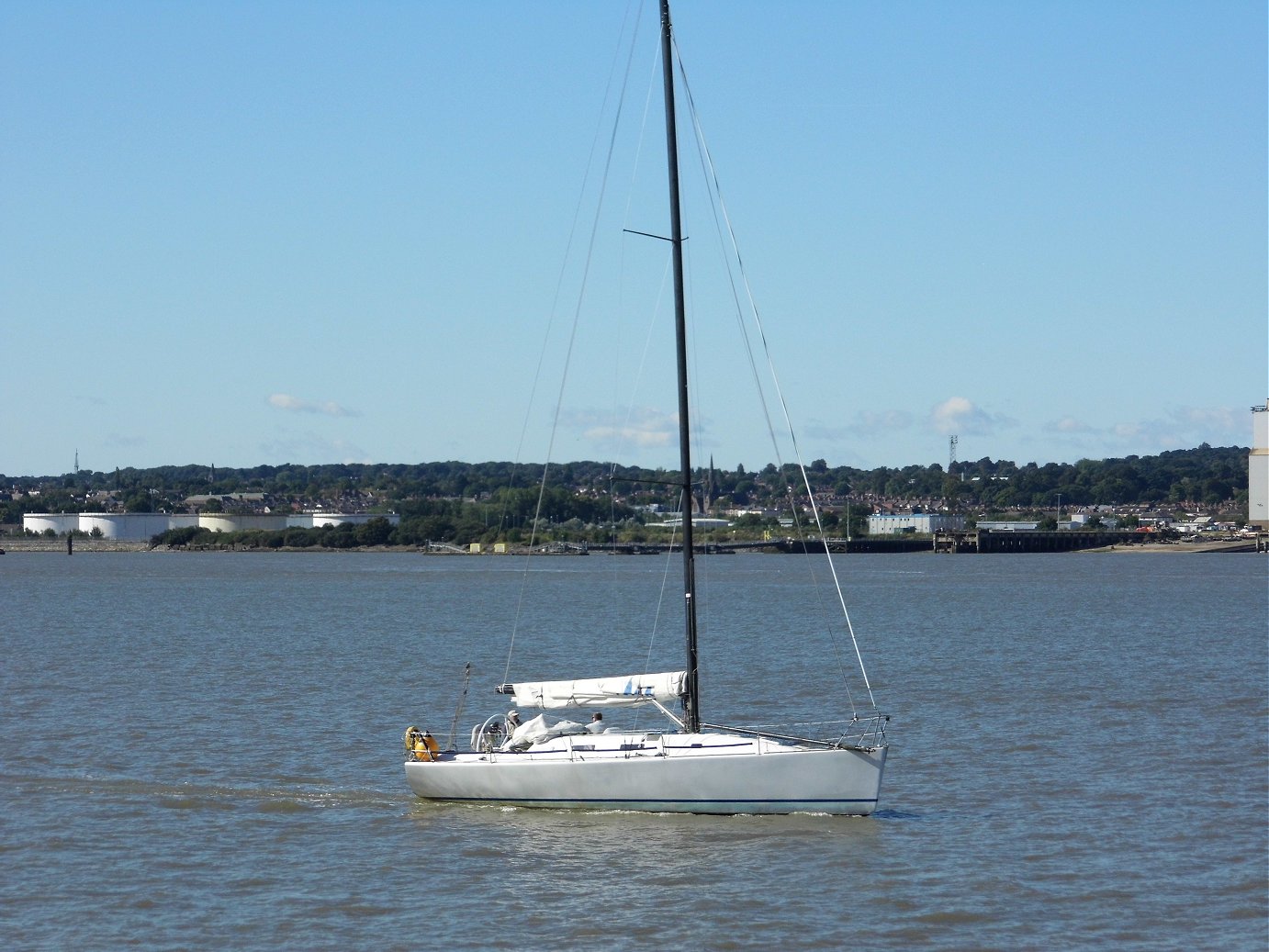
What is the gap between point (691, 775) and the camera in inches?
967

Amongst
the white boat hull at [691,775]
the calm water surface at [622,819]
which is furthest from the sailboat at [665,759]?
the calm water surface at [622,819]

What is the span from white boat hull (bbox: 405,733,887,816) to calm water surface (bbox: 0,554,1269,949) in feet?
1.00

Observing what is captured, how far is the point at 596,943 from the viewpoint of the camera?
19578 mm

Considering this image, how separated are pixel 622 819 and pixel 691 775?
1.37 metres

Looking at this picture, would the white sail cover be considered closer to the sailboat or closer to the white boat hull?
the sailboat

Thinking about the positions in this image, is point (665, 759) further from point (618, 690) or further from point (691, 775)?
point (618, 690)

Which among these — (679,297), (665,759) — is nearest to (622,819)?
(665,759)

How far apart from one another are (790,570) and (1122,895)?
15555 centimetres

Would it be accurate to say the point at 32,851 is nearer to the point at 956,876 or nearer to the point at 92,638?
the point at 956,876

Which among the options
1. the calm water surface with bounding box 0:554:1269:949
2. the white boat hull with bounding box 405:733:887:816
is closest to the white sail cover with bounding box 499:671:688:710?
the white boat hull with bounding box 405:733:887:816

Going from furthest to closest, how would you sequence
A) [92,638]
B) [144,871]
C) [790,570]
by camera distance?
[790,570], [92,638], [144,871]

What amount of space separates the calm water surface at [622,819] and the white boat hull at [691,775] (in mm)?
306

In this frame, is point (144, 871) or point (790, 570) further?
point (790, 570)

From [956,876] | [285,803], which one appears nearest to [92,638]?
[285,803]
